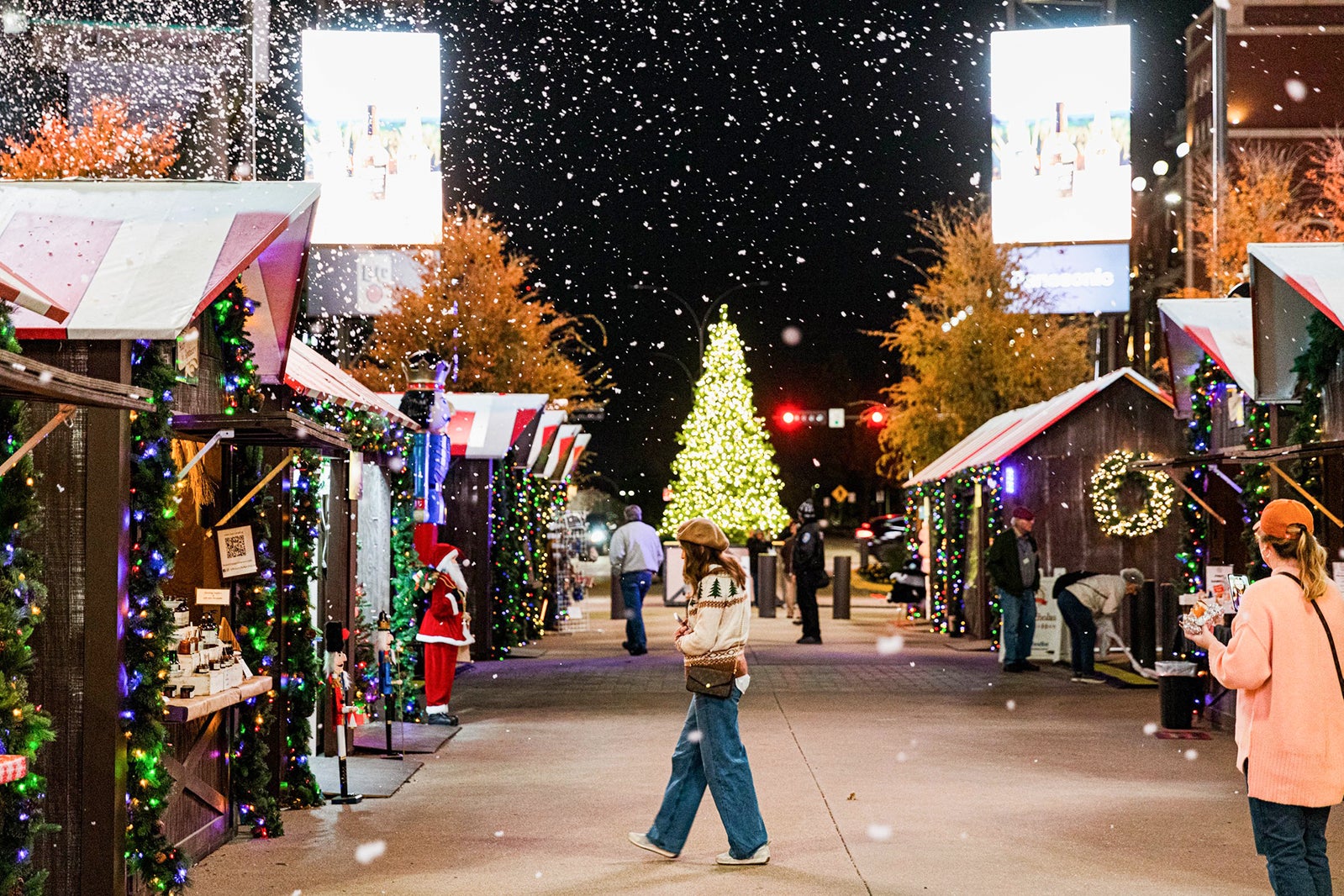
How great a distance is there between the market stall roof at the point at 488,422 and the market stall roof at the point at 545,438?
124 centimetres

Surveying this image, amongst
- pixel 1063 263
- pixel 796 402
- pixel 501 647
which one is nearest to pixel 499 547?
pixel 501 647

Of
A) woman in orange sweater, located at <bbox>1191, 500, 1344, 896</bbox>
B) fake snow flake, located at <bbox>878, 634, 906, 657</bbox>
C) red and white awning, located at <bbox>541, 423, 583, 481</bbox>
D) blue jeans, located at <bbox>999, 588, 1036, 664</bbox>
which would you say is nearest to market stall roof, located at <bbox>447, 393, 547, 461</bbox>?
red and white awning, located at <bbox>541, 423, 583, 481</bbox>

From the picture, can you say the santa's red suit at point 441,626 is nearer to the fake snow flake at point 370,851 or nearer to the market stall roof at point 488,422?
the fake snow flake at point 370,851

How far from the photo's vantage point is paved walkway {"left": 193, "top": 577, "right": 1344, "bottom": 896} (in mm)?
7594

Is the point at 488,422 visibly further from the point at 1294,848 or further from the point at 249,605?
the point at 1294,848

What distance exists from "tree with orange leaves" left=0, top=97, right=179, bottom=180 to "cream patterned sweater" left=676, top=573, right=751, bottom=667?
29.9 meters

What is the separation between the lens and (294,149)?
4056 cm

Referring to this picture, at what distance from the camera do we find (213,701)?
769 centimetres

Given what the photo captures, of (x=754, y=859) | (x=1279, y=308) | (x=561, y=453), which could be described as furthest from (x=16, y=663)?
(x=561, y=453)

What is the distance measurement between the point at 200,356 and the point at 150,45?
3344 centimetres

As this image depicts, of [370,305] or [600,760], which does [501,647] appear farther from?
[370,305]

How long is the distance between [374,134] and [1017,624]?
57.9 ft

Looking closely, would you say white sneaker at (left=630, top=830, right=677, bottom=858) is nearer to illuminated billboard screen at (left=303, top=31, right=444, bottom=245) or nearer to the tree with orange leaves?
illuminated billboard screen at (left=303, top=31, right=444, bottom=245)

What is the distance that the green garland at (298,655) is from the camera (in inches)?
381
